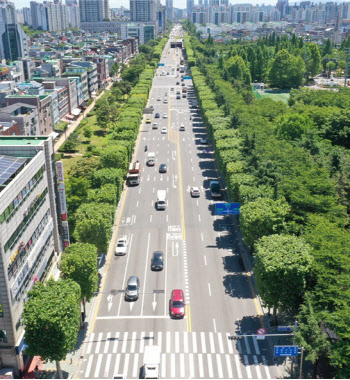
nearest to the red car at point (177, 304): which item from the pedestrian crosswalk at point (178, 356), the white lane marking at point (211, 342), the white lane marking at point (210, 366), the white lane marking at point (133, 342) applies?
the pedestrian crosswalk at point (178, 356)

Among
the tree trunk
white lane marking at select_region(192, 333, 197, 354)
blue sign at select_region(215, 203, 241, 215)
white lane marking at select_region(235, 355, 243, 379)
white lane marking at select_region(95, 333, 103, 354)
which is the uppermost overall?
blue sign at select_region(215, 203, 241, 215)

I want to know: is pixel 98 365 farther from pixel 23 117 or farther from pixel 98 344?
pixel 23 117

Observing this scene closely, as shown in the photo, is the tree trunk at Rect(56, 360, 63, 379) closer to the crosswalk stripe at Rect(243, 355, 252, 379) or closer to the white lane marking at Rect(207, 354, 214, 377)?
the white lane marking at Rect(207, 354, 214, 377)

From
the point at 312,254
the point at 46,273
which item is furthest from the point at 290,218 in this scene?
the point at 46,273

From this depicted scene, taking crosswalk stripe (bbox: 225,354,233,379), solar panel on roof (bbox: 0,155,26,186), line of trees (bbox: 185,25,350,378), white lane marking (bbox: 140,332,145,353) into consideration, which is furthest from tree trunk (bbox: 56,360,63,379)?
line of trees (bbox: 185,25,350,378)

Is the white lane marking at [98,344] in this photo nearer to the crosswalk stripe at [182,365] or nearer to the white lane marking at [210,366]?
the crosswalk stripe at [182,365]

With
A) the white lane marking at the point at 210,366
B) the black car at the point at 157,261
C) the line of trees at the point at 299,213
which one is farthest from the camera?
the black car at the point at 157,261
